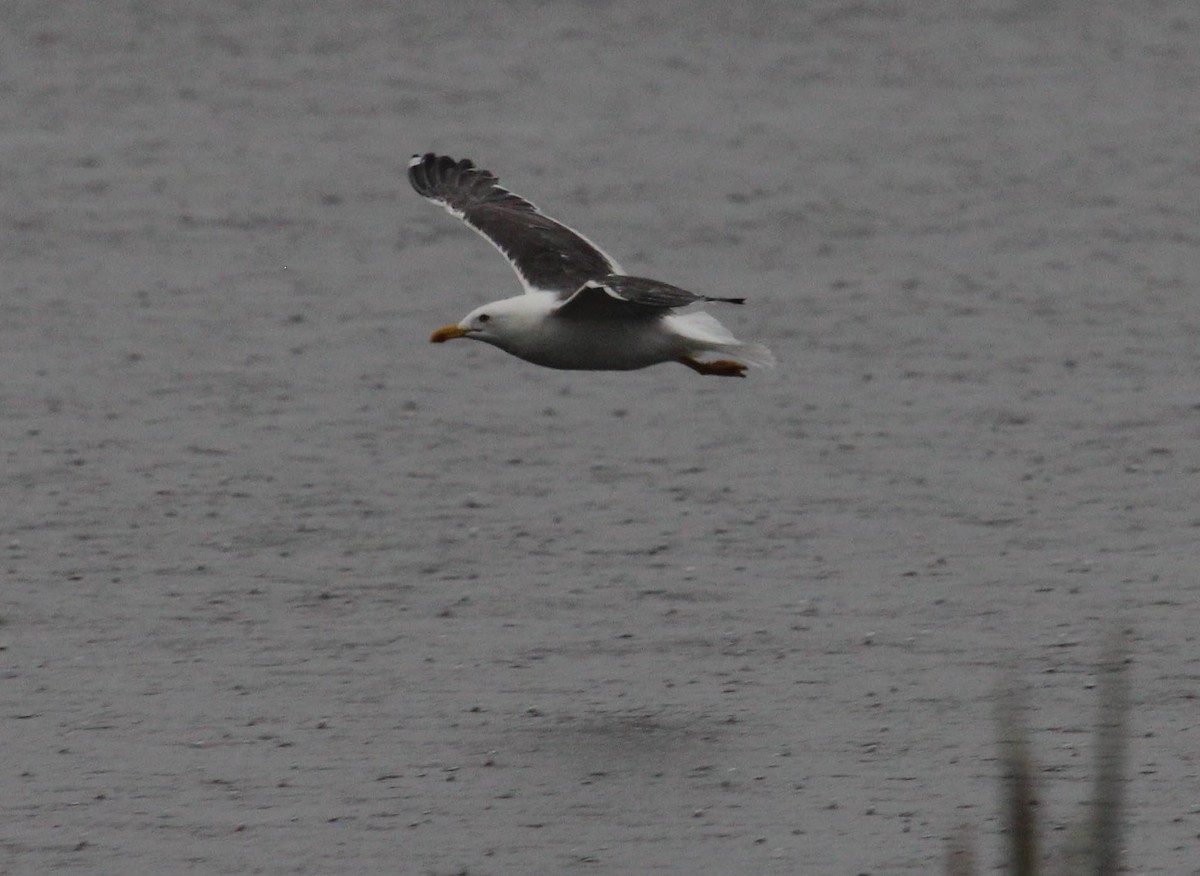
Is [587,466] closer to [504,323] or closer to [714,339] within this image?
[714,339]

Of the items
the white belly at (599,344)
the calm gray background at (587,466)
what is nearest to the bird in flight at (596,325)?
the white belly at (599,344)

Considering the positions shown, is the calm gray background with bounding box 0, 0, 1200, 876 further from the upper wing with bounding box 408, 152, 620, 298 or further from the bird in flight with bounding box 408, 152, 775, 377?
the upper wing with bounding box 408, 152, 620, 298

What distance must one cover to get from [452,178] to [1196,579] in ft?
17.4

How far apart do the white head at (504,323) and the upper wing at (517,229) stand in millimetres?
373

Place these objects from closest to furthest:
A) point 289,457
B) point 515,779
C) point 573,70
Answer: point 515,779 < point 289,457 < point 573,70

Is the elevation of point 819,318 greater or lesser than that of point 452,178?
lesser

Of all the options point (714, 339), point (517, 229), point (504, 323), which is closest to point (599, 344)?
point (504, 323)

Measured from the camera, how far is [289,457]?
18.1m

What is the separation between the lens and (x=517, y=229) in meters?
15.1

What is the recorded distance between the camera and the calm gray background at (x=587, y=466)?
12.0 meters

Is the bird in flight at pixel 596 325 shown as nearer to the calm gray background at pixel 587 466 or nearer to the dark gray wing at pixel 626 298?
the dark gray wing at pixel 626 298

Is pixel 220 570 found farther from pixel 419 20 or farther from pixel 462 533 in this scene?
pixel 419 20

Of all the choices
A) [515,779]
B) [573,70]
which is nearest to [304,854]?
[515,779]

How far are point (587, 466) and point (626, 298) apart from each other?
5.58 metres
